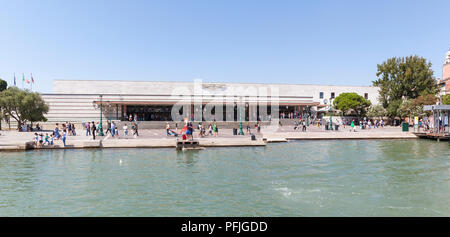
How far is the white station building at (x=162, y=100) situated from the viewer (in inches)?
2128

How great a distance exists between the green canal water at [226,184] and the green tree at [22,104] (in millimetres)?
22990

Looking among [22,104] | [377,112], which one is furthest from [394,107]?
[22,104]

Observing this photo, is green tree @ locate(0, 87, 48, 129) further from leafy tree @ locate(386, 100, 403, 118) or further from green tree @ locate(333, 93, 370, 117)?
leafy tree @ locate(386, 100, 403, 118)

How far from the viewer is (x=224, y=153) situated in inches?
851

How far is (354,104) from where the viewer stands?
190 feet

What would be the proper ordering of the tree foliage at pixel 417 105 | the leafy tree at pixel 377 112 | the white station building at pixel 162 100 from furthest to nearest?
the white station building at pixel 162 100, the leafy tree at pixel 377 112, the tree foliage at pixel 417 105

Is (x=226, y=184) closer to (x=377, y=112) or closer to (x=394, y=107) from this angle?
(x=394, y=107)

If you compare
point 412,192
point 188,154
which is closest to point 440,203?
point 412,192

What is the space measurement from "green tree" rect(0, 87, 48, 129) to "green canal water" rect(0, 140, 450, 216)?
905 inches

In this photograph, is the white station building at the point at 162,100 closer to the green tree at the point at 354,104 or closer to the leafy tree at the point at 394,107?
the green tree at the point at 354,104

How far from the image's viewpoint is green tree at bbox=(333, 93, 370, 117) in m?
58.2

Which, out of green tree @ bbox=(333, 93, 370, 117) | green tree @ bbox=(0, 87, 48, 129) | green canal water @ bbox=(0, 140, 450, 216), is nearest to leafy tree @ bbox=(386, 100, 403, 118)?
green tree @ bbox=(333, 93, 370, 117)

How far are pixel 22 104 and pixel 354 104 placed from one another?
55.1m

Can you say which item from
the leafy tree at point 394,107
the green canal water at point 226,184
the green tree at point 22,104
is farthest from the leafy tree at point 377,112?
the green tree at point 22,104
